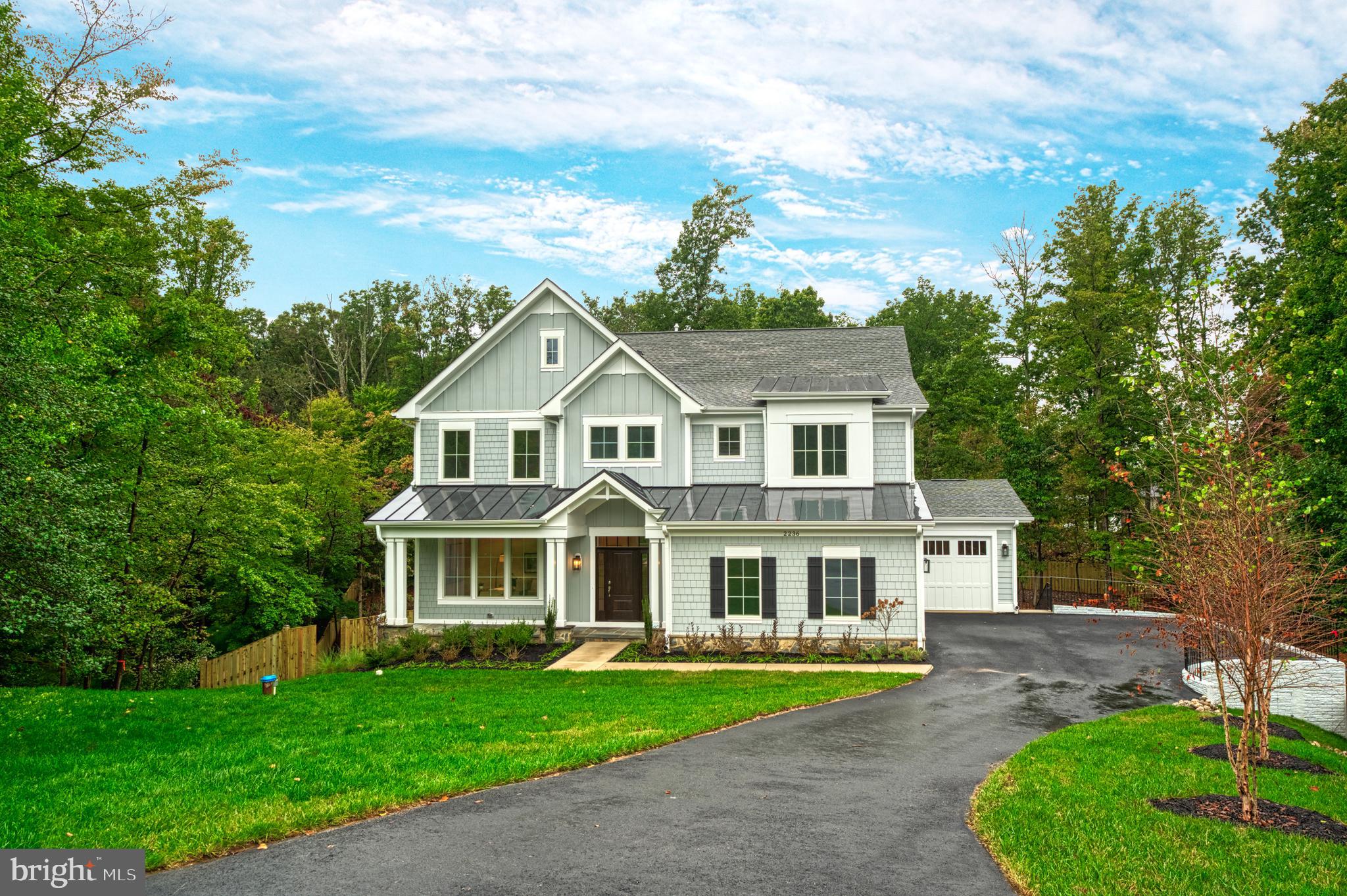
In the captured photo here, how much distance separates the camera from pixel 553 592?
62.5 ft

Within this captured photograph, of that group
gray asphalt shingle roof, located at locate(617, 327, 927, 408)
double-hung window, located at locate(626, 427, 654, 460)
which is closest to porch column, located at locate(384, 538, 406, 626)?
double-hung window, located at locate(626, 427, 654, 460)

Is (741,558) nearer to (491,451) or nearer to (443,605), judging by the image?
(491,451)

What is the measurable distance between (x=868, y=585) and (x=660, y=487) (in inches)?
220

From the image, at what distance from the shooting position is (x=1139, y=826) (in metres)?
6.85

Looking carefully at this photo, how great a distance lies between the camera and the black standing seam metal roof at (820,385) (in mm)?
18906

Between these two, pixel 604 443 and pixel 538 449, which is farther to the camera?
Answer: pixel 538 449

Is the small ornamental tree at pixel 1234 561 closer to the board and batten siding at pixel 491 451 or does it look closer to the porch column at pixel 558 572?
the porch column at pixel 558 572

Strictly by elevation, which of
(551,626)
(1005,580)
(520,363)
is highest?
(520,363)

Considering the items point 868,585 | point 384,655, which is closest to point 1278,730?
point 868,585

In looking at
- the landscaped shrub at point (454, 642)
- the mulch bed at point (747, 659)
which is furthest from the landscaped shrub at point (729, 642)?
the landscaped shrub at point (454, 642)

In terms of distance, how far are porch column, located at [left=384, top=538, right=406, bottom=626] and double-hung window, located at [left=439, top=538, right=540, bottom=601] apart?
3.42 feet

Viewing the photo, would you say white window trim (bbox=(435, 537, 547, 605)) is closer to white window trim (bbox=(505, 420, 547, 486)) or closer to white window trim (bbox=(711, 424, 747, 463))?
white window trim (bbox=(505, 420, 547, 486))

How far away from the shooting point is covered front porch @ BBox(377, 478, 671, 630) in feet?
65.0

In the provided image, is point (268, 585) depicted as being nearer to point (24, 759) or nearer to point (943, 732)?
point (24, 759)
